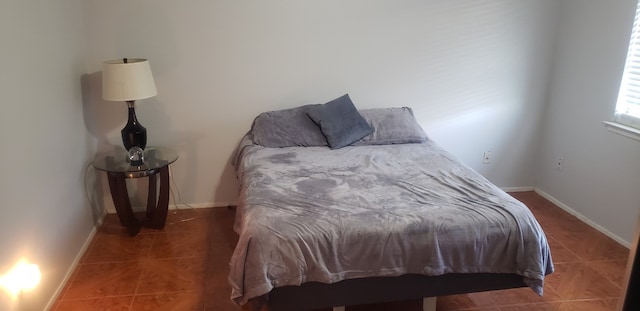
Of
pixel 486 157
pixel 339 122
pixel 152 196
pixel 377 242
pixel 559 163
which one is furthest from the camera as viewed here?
pixel 486 157

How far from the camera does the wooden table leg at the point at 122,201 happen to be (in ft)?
10.1

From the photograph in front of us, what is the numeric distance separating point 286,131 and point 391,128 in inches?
31.1

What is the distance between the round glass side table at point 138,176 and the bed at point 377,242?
83 cm

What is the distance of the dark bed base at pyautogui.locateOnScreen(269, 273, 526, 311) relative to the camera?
2.11m

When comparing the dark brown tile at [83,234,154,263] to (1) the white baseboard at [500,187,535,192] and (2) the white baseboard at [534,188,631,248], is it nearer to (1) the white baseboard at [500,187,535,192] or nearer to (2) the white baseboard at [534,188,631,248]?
(1) the white baseboard at [500,187,535,192]

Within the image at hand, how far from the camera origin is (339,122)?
3354 mm

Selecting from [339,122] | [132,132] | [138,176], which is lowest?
[138,176]

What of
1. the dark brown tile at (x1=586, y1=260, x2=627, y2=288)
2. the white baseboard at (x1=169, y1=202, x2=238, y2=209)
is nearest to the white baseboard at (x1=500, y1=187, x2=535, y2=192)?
the dark brown tile at (x1=586, y1=260, x2=627, y2=288)

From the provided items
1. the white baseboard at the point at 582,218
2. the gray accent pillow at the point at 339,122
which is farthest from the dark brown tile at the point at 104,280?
the white baseboard at the point at 582,218

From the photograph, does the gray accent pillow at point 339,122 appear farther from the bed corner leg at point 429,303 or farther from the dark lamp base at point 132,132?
the bed corner leg at point 429,303

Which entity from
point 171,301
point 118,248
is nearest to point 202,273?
point 171,301

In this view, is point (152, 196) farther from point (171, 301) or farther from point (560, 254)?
point (560, 254)

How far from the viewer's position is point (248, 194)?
2463 mm

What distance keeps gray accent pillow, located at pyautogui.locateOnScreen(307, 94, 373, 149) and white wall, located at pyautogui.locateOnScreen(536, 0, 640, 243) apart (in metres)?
1.62
